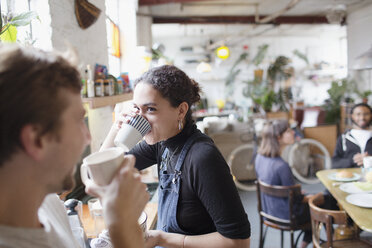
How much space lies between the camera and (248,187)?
5.26 m

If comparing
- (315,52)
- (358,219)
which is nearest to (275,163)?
(358,219)

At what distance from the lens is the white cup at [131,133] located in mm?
1162

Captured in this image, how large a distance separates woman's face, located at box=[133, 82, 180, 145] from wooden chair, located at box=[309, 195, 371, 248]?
5.11ft

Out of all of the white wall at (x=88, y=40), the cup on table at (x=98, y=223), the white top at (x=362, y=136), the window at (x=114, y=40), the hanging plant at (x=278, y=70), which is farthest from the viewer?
the hanging plant at (x=278, y=70)

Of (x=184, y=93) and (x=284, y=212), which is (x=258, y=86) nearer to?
(x=284, y=212)

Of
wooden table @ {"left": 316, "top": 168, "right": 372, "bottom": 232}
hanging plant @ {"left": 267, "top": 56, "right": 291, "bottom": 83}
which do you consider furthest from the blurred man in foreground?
hanging plant @ {"left": 267, "top": 56, "right": 291, "bottom": 83}

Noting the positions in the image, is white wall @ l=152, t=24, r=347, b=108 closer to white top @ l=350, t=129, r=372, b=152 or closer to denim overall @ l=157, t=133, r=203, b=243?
white top @ l=350, t=129, r=372, b=152

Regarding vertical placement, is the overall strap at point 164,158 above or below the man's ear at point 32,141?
below

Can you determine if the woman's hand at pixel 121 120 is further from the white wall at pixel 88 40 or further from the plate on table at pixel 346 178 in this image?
the plate on table at pixel 346 178

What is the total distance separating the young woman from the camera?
1.08 meters

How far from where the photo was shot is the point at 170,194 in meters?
1.27

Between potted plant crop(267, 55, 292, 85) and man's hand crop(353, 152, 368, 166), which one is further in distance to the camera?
A: potted plant crop(267, 55, 292, 85)

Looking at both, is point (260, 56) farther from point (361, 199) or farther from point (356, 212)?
point (356, 212)

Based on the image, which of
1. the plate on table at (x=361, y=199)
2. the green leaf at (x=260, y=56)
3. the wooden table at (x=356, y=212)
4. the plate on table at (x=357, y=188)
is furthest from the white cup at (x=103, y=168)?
the green leaf at (x=260, y=56)
